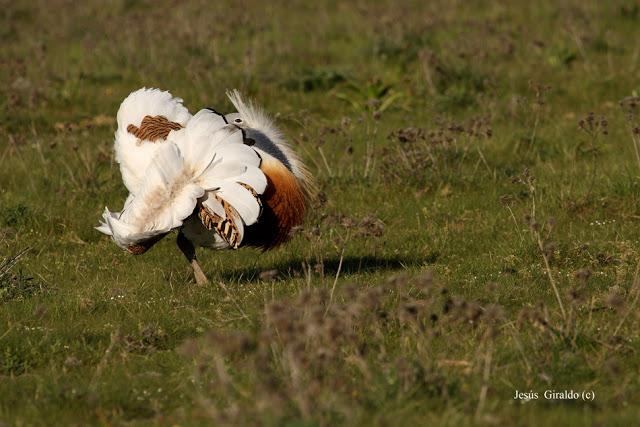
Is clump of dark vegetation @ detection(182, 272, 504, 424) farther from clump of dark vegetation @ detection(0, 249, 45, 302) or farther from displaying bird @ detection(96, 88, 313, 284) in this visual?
clump of dark vegetation @ detection(0, 249, 45, 302)

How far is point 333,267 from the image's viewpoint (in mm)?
7488

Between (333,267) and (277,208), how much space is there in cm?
105

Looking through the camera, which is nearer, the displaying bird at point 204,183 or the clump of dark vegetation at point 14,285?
the displaying bird at point 204,183

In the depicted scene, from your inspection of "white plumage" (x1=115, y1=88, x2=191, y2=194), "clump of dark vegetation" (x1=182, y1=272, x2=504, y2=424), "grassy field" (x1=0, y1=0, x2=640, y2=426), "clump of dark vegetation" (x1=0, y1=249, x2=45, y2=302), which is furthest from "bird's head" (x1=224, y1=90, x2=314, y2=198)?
"clump of dark vegetation" (x1=0, y1=249, x2=45, y2=302)

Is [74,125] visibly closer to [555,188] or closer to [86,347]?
[555,188]

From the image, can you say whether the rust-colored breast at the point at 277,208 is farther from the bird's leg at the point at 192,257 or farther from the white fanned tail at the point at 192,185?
the bird's leg at the point at 192,257

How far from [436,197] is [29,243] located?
3.26m

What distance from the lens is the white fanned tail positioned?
6.28 metres

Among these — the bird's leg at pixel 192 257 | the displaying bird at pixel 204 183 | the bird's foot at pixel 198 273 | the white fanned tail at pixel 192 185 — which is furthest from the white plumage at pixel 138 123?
the bird's foot at pixel 198 273

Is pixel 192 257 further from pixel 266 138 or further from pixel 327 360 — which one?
pixel 327 360

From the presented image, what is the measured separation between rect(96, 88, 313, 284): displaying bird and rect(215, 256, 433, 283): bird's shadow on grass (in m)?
0.37

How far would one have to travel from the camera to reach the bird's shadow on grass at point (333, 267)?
23.8 feet

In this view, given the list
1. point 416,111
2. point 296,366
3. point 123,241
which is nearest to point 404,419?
point 296,366

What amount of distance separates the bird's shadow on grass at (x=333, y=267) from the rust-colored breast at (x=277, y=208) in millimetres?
471
